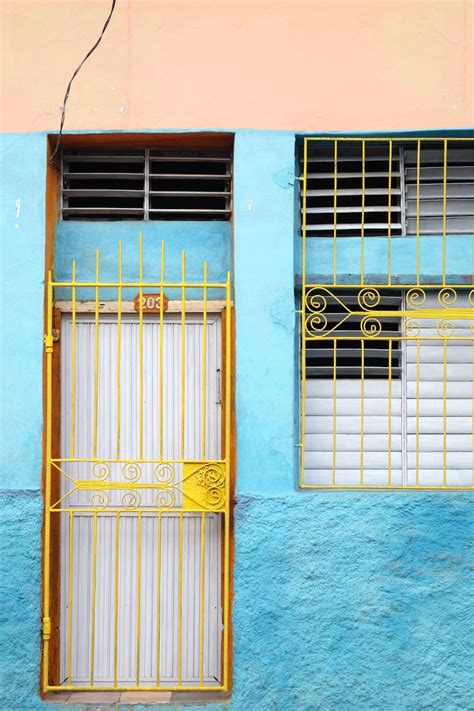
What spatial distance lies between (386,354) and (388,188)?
1024mm

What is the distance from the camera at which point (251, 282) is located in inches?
180

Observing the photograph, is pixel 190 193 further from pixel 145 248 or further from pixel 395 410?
pixel 395 410

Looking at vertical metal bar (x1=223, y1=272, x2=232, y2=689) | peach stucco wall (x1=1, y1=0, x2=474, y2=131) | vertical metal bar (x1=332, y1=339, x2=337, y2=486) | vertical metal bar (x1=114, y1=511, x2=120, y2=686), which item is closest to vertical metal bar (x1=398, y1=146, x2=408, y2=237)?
peach stucco wall (x1=1, y1=0, x2=474, y2=131)

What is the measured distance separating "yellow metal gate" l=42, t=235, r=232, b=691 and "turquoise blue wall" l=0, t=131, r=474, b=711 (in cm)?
15

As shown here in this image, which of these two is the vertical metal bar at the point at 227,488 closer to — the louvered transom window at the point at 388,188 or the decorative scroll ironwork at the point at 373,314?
the decorative scroll ironwork at the point at 373,314

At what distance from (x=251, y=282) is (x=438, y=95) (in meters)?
1.58

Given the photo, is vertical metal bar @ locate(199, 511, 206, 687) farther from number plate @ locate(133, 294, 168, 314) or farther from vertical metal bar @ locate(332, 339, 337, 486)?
number plate @ locate(133, 294, 168, 314)

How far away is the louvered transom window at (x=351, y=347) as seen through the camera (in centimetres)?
476

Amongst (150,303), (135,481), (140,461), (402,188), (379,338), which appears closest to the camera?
(140,461)

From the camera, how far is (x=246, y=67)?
4656 mm

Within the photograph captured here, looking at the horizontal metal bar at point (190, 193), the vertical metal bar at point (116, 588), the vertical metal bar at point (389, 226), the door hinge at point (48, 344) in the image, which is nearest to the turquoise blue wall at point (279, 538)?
the door hinge at point (48, 344)

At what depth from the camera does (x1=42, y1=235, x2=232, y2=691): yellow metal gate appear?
181 inches

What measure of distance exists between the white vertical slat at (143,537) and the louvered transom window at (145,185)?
68 centimetres

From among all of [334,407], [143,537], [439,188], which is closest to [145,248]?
[334,407]
